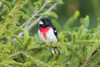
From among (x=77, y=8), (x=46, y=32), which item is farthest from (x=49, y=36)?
(x=77, y=8)

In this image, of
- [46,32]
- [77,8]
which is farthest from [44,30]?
[77,8]

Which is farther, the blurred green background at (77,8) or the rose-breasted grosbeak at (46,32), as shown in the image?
the blurred green background at (77,8)

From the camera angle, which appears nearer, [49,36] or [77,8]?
[49,36]

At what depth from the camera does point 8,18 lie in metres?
2.74

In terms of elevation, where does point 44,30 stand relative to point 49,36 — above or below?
above

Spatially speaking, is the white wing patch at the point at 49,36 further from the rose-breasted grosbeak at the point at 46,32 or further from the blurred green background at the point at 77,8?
the blurred green background at the point at 77,8

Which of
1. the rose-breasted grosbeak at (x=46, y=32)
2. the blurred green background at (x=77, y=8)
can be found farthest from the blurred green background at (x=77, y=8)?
the rose-breasted grosbeak at (x=46, y=32)

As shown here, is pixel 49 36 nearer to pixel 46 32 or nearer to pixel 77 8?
pixel 46 32

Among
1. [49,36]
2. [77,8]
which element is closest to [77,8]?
[77,8]

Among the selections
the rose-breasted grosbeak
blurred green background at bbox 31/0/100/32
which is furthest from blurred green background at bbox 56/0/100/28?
the rose-breasted grosbeak

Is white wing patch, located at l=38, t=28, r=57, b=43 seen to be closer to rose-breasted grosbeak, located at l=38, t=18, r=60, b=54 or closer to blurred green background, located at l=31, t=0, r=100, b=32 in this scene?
rose-breasted grosbeak, located at l=38, t=18, r=60, b=54

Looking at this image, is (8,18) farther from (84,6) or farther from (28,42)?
(84,6)

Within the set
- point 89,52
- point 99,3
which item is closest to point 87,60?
point 89,52

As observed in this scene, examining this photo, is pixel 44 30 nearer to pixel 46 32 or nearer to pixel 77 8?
pixel 46 32
